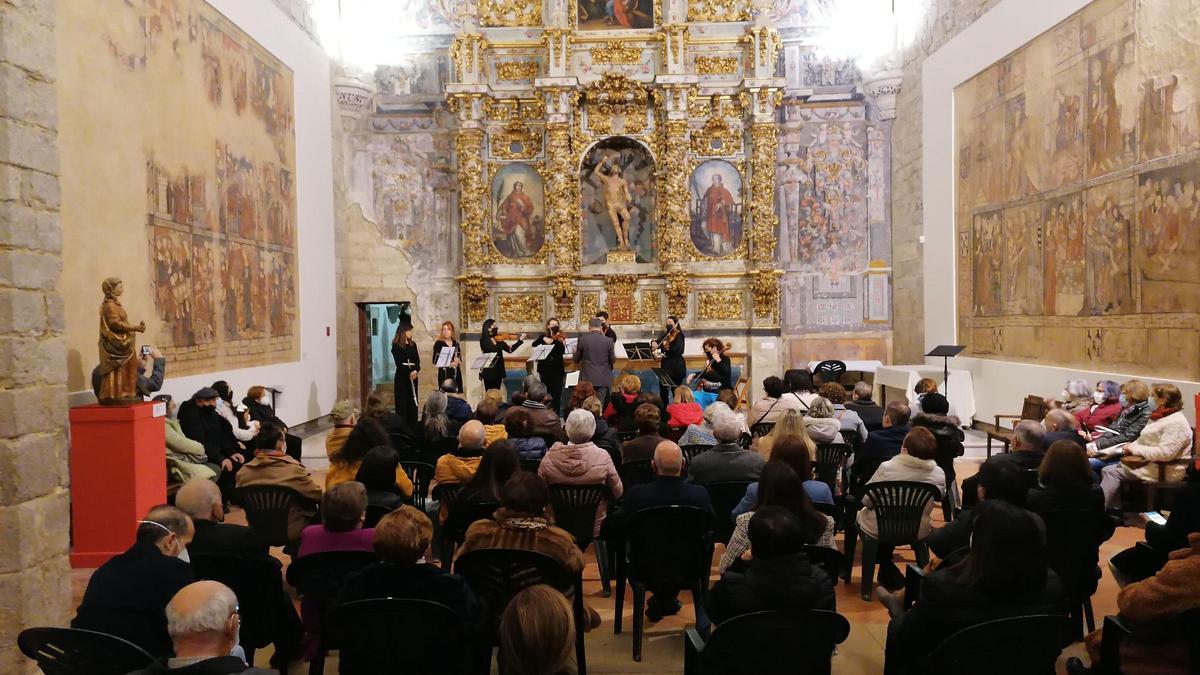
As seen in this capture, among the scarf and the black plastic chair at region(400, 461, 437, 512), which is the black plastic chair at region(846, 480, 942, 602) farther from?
the scarf

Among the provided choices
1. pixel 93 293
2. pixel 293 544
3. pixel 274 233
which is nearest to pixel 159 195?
pixel 93 293

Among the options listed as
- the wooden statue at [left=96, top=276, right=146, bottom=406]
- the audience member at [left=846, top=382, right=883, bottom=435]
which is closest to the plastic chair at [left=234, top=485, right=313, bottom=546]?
the wooden statue at [left=96, top=276, right=146, bottom=406]

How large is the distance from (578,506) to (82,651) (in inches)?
124

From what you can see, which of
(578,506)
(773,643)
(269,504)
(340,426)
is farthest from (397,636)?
(340,426)

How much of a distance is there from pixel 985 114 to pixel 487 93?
8916mm

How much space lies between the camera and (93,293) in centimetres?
890

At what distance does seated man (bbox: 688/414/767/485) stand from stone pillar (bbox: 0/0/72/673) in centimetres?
381

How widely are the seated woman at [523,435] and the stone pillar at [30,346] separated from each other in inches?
117

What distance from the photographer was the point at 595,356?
12.3 meters

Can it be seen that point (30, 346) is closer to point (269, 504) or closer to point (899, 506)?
point (269, 504)

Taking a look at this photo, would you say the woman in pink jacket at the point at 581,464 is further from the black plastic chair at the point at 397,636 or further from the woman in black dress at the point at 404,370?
the woman in black dress at the point at 404,370

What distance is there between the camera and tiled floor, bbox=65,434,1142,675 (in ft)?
16.0

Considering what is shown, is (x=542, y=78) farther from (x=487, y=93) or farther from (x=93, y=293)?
(x=93, y=293)

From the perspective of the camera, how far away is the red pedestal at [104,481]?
7.04 meters
